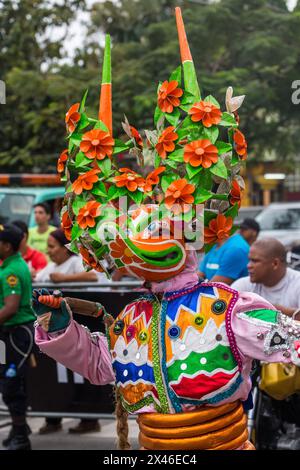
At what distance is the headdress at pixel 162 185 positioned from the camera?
374 cm

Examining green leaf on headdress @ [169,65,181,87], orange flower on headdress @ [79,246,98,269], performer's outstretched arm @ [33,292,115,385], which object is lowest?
performer's outstretched arm @ [33,292,115,385]

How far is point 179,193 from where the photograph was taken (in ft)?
12.1

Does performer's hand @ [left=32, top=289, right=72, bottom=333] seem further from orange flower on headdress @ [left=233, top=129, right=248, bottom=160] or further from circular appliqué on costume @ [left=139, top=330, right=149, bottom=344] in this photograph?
orange flower on headdress @ [left=233, top=129, right=248, bottom=160]

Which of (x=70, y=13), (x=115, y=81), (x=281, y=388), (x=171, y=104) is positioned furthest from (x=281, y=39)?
(x=171, y=104)

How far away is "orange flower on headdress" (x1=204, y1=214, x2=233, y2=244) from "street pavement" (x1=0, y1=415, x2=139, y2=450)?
3452mm

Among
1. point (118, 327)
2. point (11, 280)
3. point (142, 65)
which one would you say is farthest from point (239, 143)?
Answer: point (142, 65)

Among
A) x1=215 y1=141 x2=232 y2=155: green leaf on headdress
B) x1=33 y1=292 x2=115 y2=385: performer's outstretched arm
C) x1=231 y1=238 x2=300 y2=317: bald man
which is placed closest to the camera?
x1=215 y1=141 x2=232 y2=155: green leaf on headdress

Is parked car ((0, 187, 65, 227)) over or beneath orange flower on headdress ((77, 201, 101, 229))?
beneath

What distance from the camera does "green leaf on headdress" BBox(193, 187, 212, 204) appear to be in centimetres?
372

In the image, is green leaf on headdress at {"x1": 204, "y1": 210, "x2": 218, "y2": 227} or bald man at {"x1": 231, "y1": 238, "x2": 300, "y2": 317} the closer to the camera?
green leaf on headdress at {"x1": 204, "y1": 210, "x2": 218, "y2": 227}

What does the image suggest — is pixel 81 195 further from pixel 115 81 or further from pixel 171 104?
pixel 115 81

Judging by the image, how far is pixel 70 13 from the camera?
63.6 ft

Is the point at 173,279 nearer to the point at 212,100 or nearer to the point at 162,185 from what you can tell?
the point at 162,185

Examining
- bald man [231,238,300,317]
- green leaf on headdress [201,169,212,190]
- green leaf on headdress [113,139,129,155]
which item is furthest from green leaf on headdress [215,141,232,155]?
bald man [231,238,300,317]
